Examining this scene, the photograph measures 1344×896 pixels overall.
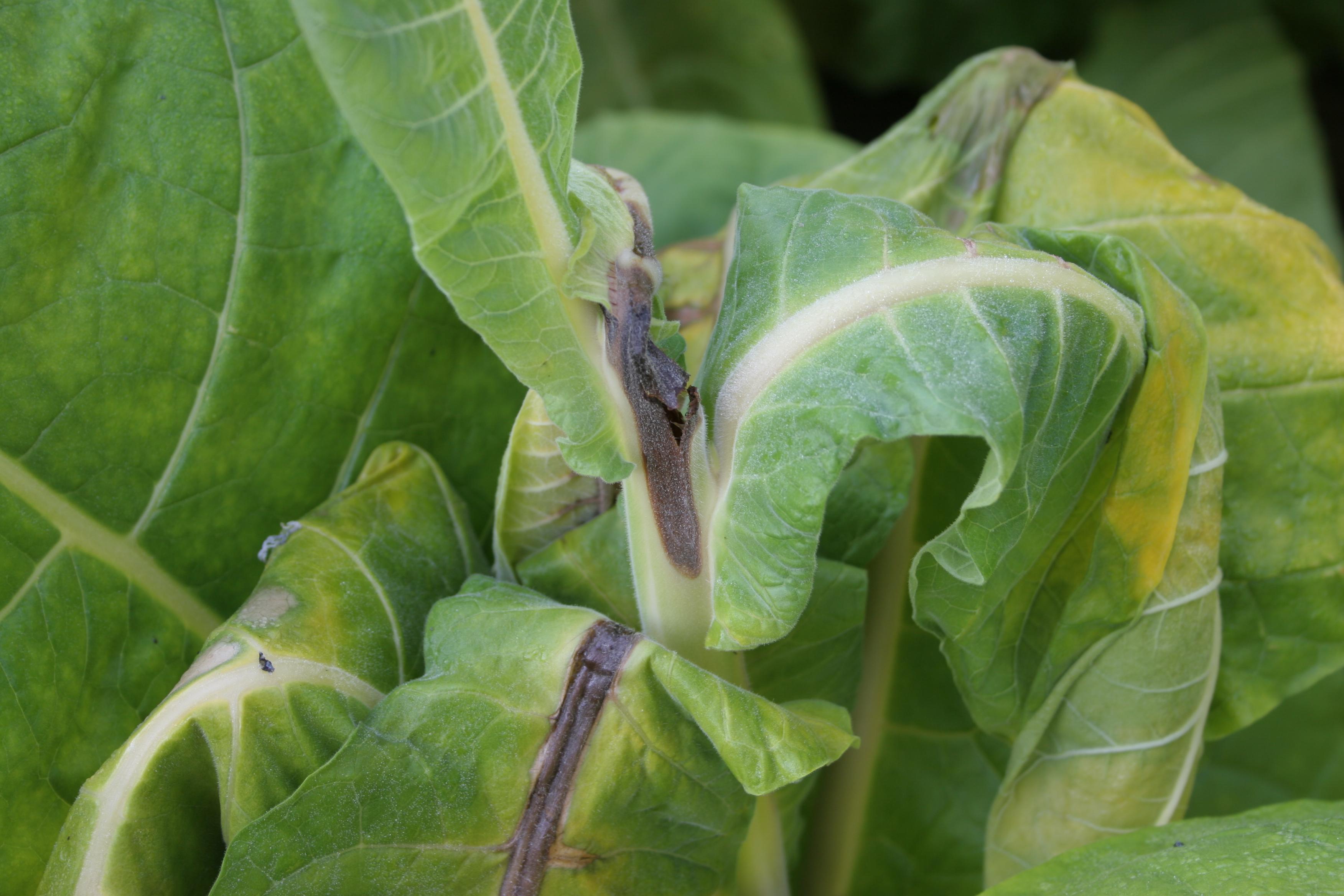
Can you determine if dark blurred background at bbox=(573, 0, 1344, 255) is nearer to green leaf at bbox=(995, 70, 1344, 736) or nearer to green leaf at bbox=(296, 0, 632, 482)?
green leaf at bbox=(995, 70, 1344, 736)

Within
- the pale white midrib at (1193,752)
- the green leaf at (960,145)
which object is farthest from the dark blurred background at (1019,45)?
the pale white midrib at (1193,752)

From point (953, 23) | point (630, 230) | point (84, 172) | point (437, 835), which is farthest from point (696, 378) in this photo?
point (953, 23)

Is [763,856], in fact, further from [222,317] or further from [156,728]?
[222,317]

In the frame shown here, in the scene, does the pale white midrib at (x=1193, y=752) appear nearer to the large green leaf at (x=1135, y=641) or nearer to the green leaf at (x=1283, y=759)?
the large green leaf at (x=1135, y=641)

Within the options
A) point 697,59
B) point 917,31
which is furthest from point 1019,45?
point 697,59

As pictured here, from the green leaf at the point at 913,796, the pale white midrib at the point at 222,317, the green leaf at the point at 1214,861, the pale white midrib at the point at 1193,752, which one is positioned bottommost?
the green leaf at the point at 913,796

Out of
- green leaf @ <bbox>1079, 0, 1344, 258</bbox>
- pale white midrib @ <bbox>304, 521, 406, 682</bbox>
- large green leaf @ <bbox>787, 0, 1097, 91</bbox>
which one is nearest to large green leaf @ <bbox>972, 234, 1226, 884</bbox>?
pale white midrib @ <bbox>304, 521, 406, 682</bbox>
